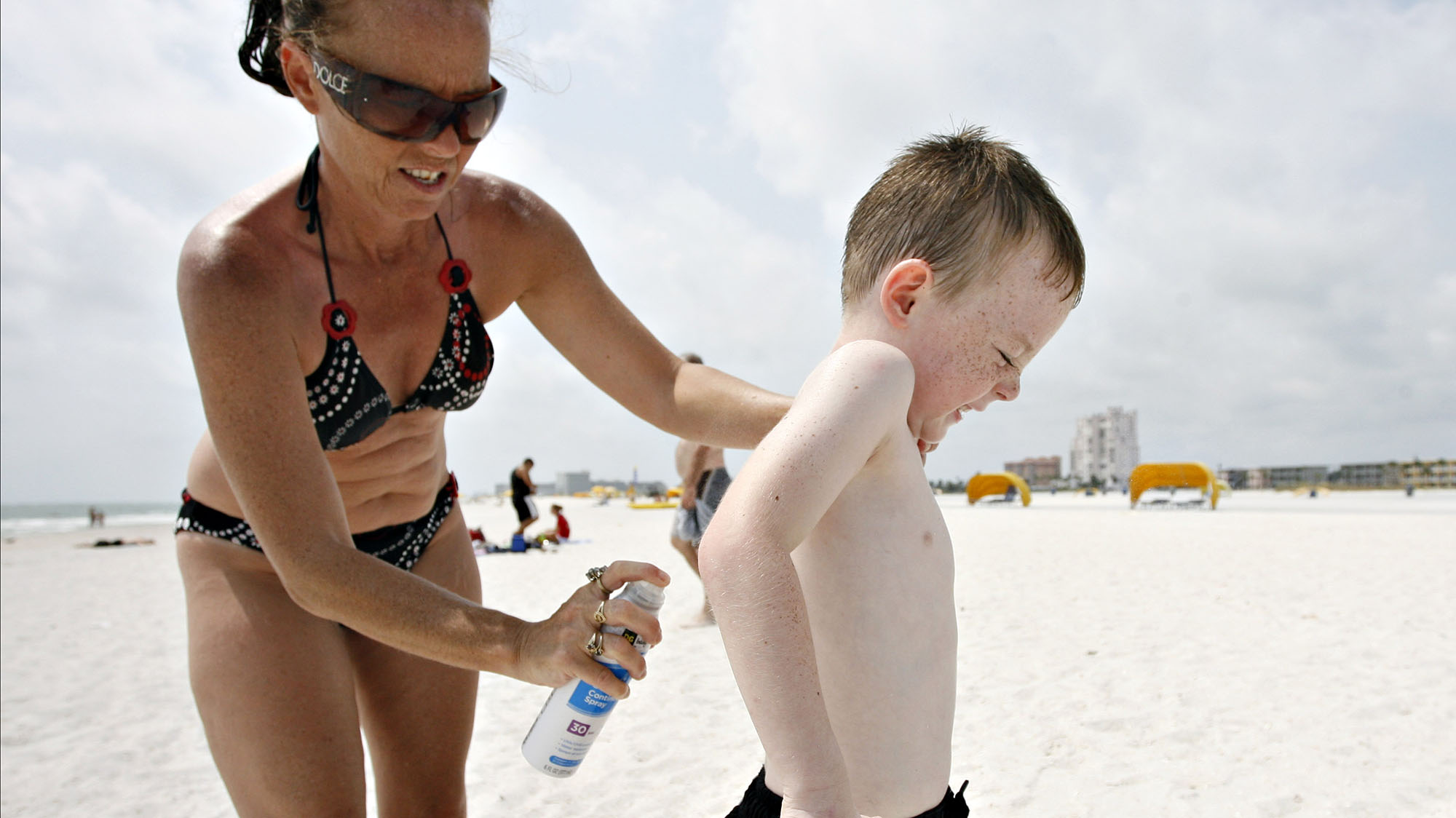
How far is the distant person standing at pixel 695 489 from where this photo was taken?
7.39 m

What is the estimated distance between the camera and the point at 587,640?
4.37 feet

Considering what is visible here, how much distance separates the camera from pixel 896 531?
1.42 meters

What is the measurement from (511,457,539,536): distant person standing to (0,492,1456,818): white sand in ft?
18.5

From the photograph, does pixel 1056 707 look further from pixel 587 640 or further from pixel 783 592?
pixel 783 592

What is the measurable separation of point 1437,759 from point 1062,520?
18.5 meters

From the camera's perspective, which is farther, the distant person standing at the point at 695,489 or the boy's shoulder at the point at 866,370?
the distant person standing at the point at 695,489

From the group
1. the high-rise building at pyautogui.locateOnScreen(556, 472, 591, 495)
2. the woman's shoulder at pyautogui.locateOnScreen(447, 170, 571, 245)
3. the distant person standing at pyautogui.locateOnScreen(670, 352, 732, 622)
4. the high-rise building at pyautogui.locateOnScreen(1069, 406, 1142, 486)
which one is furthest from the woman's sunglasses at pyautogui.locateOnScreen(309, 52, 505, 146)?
the high-rise building at pyautogui.locateOnScreen(1069, 406, 1142, 486)

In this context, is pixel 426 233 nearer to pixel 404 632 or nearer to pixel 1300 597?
pixel 404 632

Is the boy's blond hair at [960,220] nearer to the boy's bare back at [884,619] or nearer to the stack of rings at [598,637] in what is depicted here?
the boy's bare back at [884,619]

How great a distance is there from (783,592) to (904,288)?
25.1 inches

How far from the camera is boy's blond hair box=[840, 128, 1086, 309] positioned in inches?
57.8

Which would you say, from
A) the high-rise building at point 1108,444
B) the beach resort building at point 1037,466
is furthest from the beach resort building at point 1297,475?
the beach resort building at point 1037,466

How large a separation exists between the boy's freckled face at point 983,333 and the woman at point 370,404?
0.54 meters

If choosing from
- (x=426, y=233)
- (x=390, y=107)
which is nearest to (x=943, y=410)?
(x=390, y=107)
